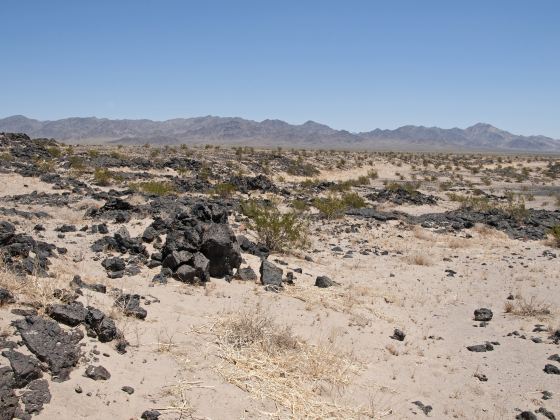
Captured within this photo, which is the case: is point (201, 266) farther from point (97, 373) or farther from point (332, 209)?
point (332, 209)

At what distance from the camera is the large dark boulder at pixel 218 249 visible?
10492 mm

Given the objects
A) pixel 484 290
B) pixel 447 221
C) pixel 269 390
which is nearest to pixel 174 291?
pixel 269 390

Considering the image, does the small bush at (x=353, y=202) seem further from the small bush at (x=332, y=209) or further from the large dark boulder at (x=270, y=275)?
the large dark boulder at (x=270, y=275)

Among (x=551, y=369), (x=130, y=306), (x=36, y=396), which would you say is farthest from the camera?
(x=551, y=369)

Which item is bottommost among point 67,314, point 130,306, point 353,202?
point 353,202

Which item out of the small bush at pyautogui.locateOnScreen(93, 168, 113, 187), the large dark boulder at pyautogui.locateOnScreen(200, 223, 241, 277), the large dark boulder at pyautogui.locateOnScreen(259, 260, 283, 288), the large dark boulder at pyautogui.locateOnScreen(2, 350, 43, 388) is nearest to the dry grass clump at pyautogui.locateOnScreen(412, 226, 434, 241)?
the large dark boulder at pyautogui.locateOnScreen(259, 260, 283, 288)

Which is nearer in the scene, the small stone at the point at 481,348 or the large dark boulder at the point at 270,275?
the small stone at the point at 481,348

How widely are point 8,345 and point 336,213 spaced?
1673cm

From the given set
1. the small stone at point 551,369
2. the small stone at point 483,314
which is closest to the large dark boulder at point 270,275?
the small stone at point 483,314

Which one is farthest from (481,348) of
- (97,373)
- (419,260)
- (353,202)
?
(353,202)

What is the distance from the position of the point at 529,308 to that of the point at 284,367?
6.23 m

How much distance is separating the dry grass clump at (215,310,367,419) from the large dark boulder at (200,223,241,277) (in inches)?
92.4

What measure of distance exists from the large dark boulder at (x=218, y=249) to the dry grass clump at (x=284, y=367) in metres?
2.35

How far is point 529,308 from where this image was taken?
1063 centimetres
